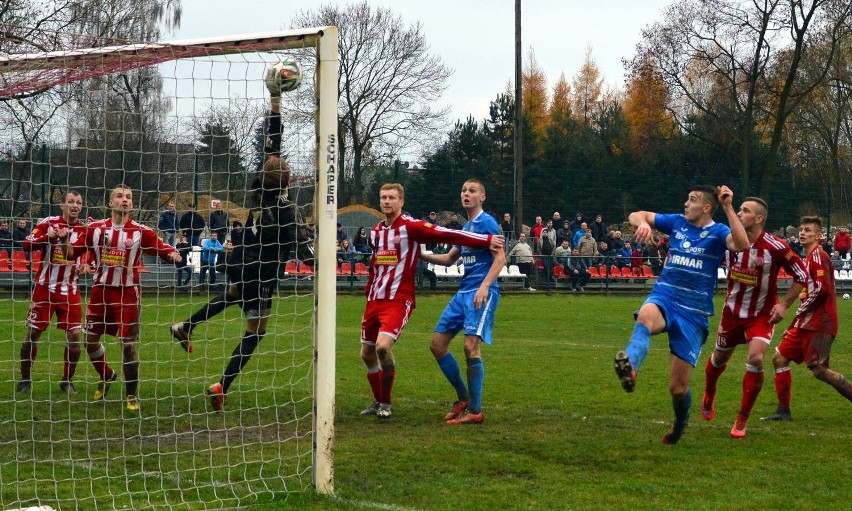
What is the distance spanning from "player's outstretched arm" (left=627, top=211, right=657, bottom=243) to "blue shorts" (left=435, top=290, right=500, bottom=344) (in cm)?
141

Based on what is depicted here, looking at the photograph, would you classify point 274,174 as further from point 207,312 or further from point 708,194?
point 708,194

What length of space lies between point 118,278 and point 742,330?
17.7 feet

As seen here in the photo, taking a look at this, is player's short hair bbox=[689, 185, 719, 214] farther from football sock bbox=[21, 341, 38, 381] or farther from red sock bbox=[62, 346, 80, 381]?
football sock bbox=[21, 341, 38, 381]

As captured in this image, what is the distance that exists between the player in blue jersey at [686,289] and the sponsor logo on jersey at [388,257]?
2.07 metres

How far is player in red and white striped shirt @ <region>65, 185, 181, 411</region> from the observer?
27.3 feet

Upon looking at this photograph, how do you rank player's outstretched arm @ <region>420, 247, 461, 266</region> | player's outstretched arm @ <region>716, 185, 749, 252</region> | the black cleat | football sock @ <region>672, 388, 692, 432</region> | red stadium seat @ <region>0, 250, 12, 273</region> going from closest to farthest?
the black cleat → player's outstretched arm @ <region>716, 185, 749, 252</region> → football sock @ <region>672, 388, 692, 432</region> → player's outstretched arm @ <region>420, 247, 461, 266</region> → red stadium seat @ <region>0, 250, 12, 273</region>

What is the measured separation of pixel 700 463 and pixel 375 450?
2.25 meters

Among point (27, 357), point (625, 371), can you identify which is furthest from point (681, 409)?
point (27, 357)

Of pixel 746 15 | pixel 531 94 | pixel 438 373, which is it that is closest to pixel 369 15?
pixel 746 15

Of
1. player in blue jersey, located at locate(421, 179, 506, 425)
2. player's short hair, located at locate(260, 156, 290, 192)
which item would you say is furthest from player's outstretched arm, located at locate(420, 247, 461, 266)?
player's short hair, located at locate(260, 156, 290, 192)

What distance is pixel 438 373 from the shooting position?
1085 cm

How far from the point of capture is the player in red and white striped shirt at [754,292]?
7.85 meters

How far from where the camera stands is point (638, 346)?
6438 millimetres

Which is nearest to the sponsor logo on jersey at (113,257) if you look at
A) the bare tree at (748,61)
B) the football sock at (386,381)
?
the football sock at (386,381)
